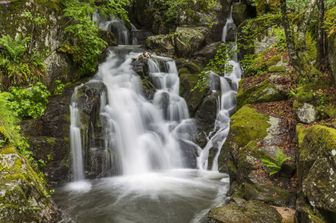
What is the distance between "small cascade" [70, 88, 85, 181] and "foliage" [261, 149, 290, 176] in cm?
574

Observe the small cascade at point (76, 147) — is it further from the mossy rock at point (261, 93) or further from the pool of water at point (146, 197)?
the mossy rock at point (261, 93)

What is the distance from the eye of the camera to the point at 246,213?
595 cm

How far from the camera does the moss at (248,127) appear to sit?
7.77m

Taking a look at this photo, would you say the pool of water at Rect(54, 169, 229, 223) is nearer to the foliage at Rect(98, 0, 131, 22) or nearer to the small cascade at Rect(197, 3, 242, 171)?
the small cascade at Rect(197, 3, 242, 171)

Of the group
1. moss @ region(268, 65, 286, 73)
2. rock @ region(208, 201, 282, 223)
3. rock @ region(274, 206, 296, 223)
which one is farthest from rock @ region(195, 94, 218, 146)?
rock @ region(274, 206, 296, 223)

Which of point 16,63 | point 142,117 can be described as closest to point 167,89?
point 142,117

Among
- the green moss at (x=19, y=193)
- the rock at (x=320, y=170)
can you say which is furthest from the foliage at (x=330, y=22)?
the green moss at (x=19, y=193)

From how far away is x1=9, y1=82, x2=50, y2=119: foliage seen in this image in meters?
Result: 9.68

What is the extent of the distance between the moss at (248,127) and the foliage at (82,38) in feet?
22.0

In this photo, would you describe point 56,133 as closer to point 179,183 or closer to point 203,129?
point 179,183

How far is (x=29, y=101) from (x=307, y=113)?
7.67 meters

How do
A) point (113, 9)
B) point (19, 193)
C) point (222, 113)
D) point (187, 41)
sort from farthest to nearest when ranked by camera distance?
point (187, 41), point (113, 9), point (222, 113), point (19, 193)

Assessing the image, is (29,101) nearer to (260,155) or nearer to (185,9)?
(260,155)

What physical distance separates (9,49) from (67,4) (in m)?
3.19
